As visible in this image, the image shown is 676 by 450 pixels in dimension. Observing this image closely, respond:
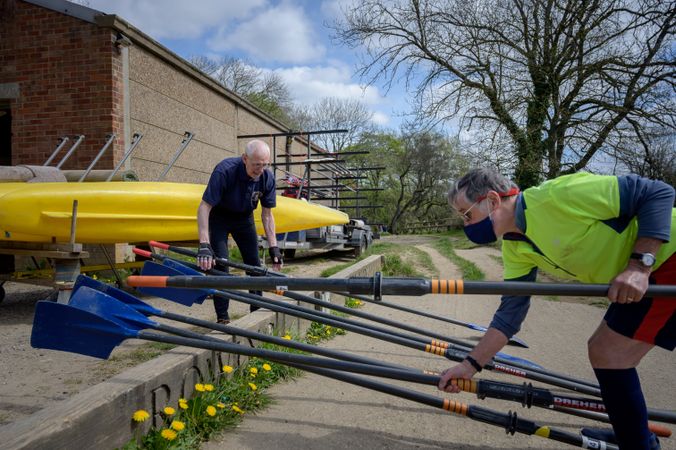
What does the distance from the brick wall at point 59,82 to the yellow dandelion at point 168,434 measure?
19.9ft

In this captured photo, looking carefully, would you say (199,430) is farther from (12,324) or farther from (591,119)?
(591,119)

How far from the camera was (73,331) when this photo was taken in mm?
2402

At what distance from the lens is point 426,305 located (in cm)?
652

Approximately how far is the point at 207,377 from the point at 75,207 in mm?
2846

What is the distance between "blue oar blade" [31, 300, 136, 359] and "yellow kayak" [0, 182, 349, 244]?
288cm

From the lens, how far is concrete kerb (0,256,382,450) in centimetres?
172

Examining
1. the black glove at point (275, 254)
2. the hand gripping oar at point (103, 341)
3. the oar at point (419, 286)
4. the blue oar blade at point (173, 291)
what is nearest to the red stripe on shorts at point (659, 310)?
the oar at point (419, 286)

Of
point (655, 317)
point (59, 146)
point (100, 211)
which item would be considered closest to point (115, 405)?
point (655, 317)

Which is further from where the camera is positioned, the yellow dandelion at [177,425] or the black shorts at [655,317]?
the yellow dandelion at [177,425]

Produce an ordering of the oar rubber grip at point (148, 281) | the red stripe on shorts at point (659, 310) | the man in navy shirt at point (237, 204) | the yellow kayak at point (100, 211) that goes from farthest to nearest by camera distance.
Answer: the yellow kayak at point (100, 211)
the man in navy shirt at point (237, 204)
the oar rubber grip at point (148, 281)
the red stripe on shorts at point (659, 310)

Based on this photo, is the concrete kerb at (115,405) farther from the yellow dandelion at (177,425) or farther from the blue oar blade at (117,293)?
the blue oar blade at (117,293)

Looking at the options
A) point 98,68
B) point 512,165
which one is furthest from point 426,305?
point 512,165

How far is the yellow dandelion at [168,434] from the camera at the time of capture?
87.2 inches

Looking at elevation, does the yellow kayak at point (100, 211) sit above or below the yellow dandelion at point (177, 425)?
above
